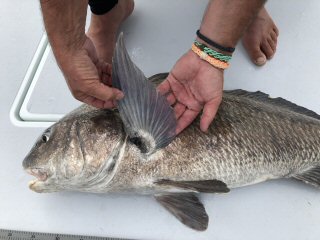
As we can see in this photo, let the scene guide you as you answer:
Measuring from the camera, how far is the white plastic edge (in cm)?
183

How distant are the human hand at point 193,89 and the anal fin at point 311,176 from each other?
1.50ft

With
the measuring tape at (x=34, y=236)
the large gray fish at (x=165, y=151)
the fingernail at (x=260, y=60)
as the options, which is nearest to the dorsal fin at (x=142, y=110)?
the large gray fish at (x=165, y=151)

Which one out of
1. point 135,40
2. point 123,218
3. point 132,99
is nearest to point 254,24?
point 135,40

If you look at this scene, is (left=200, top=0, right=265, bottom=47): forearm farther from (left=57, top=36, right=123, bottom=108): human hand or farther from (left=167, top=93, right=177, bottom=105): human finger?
(left=57, top=36, right=123, bottom=108): human hand

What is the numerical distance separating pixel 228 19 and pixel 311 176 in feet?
2.30

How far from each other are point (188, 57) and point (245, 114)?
32 cm

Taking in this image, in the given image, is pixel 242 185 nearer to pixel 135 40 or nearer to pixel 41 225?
pixel 41 225

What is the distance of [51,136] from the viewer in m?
1.40

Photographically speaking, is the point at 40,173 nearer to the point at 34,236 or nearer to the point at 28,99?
the point at 34,236

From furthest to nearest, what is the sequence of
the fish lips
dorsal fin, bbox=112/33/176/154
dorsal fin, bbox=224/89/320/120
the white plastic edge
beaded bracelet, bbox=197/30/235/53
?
the white plastic edge
dorsal fin, bbox=224/89/320/120
beaded bracelet, bbox=197/30/235/53
the fish lips
dorsal fin, bbox=112/33/176/154

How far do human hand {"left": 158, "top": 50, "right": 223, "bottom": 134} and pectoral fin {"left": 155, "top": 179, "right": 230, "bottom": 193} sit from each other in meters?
0.19

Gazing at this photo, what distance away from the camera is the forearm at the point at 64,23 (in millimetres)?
1116

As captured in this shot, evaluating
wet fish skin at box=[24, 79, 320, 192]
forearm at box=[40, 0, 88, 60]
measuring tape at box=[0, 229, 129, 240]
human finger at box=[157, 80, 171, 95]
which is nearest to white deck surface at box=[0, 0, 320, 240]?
measuring tape at box=[0, 229, 129, 240]

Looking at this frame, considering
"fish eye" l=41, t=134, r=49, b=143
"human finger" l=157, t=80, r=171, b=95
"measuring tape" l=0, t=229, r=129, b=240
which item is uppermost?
"human finger" l=157, t=80, r=171, b=95
